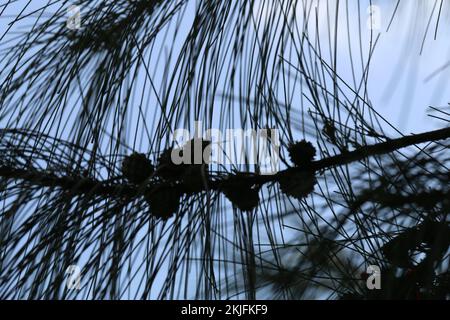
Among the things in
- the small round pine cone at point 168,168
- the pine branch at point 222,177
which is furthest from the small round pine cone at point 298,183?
the small round pine cone at point 168,168

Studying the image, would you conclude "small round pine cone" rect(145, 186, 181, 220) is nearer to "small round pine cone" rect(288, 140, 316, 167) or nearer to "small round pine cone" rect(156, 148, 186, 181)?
"small round pine cone" rect(156, 148, 186, 181)

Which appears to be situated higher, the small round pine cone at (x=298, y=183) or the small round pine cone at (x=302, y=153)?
the small round pine cone at (x=302, y=153)

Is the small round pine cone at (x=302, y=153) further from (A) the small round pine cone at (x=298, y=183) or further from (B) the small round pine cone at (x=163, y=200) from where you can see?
(B) the small round pine cone at (x=163, y=200)

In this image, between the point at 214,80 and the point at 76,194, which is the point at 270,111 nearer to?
the point at 214,80

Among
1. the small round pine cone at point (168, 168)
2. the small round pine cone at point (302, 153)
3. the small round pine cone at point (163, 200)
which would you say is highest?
the small round pine cone at point (302, 153)

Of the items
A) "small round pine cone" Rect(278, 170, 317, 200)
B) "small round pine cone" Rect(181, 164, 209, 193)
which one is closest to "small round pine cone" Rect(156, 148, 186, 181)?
"small round pine cone" Rect(181, 164, 209, 193)

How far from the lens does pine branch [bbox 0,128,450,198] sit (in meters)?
0.89

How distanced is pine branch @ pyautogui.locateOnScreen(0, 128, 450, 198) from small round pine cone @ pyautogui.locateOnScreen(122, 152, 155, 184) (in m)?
0.01

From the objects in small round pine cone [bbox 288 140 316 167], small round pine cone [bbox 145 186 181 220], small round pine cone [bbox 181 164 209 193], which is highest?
small round pine cone [bbox 288 140 316 167]

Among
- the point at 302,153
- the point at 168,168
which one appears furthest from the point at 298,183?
the point at 168,168

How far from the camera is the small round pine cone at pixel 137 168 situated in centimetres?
87

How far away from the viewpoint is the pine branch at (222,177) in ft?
2.91
